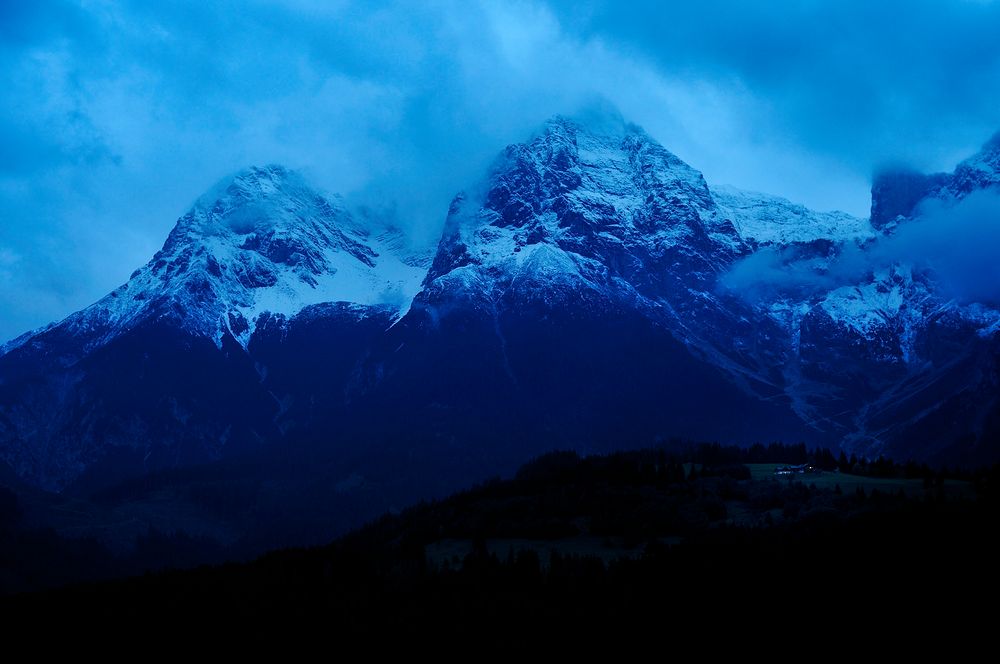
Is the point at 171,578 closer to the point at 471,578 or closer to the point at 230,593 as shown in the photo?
the point at 230,593

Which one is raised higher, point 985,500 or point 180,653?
point 985,500

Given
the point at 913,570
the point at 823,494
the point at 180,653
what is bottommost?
the point at 180,653

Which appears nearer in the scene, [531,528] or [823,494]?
[823,494]

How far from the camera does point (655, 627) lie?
131750 mm

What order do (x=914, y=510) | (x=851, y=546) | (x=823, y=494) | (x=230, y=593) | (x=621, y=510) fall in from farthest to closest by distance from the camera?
(x=621, y=510)
(x=823, y=494)
(x=230, y=593)
(x=914, y=510)
(x=851, y=546)

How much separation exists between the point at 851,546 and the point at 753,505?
41.1 m

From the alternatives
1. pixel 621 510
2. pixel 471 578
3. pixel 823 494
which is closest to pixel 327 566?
pixel 471 578

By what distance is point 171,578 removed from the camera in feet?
630

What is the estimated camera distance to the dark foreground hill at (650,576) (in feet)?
436

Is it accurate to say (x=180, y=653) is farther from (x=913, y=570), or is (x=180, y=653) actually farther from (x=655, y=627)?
(x=913, y=570)

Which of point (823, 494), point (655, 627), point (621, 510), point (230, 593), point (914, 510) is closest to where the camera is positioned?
point (655, 627)

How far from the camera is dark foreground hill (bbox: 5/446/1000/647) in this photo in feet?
436

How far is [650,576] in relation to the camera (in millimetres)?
147000

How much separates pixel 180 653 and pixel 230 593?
73.4 ft
